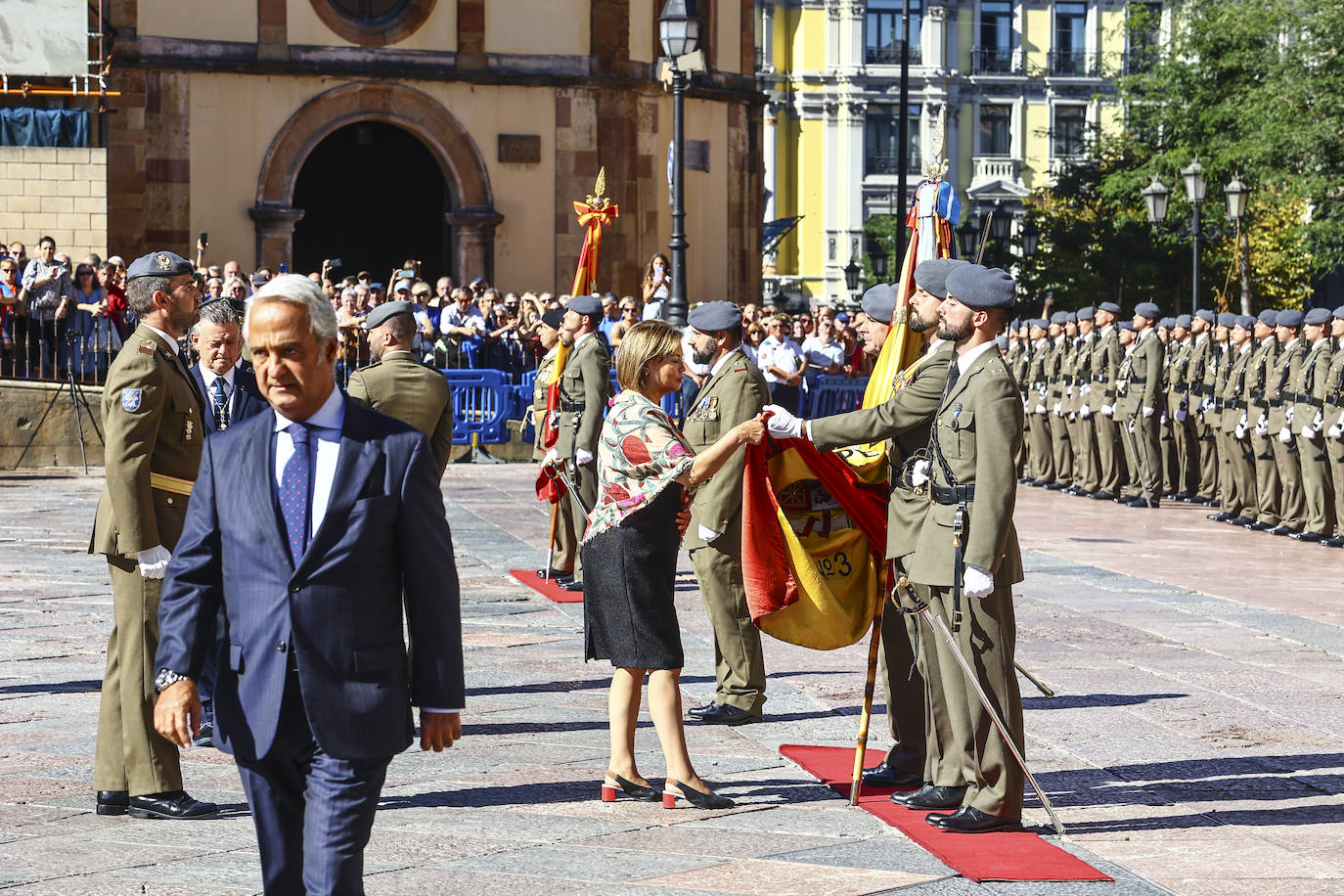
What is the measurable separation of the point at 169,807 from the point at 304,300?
2.92 metres

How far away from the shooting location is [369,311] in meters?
17.1

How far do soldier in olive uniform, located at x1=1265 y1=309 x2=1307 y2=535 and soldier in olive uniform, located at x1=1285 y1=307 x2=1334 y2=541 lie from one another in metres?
0.17

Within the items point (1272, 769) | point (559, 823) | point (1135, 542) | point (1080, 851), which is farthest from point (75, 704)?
point (1135, 542)

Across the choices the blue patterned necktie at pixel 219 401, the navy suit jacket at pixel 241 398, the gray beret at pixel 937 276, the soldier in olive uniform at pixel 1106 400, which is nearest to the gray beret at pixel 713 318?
the gray beret at pixel 937 276

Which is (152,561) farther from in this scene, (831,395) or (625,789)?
(831,395)

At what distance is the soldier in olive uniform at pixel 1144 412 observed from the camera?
2098 cm

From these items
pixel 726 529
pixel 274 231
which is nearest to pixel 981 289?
pixel 726 529

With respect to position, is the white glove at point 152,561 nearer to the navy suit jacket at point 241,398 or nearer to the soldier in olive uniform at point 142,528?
the soldier in olive uniform at point 142,528

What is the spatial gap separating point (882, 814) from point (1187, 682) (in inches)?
126

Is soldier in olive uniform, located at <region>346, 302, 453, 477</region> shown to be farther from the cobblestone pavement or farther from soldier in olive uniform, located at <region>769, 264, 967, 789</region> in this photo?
soldier in olive uniform, located at <region>769, 264, 967, 789</region>

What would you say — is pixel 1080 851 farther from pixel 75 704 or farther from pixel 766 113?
pixel 766 113

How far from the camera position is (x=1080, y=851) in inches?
257

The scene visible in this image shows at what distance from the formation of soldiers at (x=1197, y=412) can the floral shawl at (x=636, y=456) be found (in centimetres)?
990

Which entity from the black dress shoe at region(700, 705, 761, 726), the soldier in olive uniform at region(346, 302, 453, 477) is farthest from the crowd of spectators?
the black dress shoe at region(700, 705, 761, 726)
